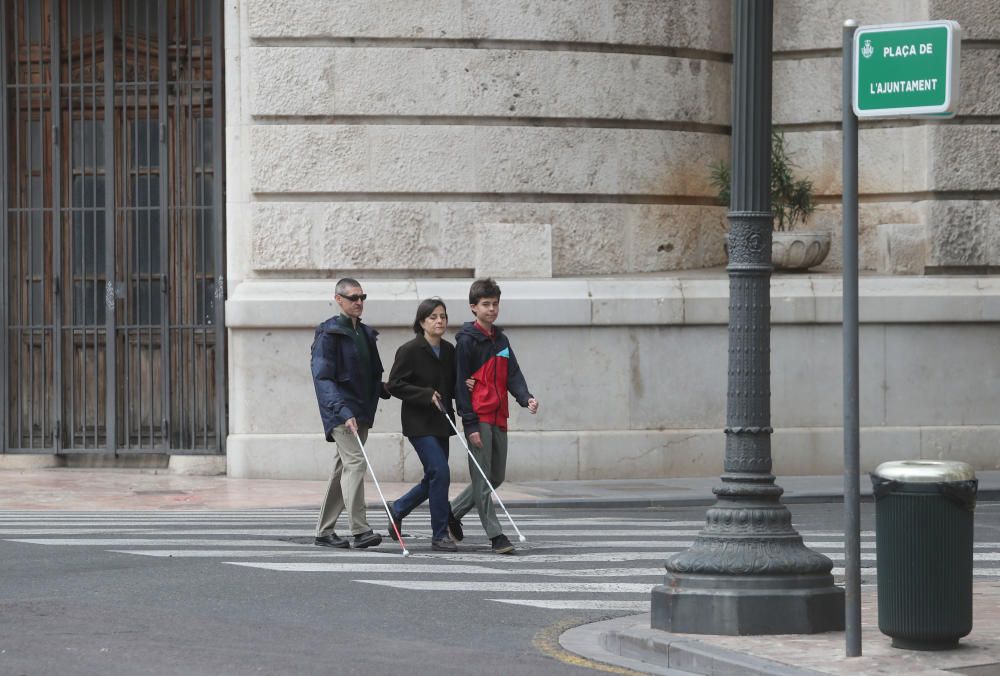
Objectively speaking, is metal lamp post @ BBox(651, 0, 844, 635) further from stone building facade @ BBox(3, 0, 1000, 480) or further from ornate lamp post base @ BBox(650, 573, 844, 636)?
stone building facade @ BBox(3, 0, 1000, 480)

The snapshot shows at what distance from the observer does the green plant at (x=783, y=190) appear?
758 inches

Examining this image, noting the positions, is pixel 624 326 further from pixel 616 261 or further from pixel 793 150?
pixel 793 150

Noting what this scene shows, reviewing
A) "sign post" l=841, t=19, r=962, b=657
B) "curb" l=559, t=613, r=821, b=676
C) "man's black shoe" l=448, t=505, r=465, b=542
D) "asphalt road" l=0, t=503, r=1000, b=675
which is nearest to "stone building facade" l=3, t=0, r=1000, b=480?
"asphalt road" l=0, t=503, r=1000, b=675

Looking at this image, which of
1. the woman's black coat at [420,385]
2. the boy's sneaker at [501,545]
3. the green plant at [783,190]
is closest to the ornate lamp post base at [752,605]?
the boy's sneaker at [501,545]

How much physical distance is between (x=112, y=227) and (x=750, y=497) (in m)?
12.6

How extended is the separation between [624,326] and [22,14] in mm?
7370

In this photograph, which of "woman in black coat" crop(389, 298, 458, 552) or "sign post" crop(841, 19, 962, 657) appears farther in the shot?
"woman in black coat" crop(389, 298, 458, 552)

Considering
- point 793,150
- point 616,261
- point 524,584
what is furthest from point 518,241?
point 524,584

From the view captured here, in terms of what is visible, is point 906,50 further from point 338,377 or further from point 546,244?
point 546,244

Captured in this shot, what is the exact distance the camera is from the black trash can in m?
7.77

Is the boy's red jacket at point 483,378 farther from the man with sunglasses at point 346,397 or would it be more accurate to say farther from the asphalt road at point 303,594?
the asphalt road at point 303,594

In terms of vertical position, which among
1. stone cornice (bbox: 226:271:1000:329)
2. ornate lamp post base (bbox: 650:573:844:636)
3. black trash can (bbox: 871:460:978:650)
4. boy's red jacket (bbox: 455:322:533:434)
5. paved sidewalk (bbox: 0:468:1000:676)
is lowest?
paved sidewalk (bbox: 0:468:1000:676)

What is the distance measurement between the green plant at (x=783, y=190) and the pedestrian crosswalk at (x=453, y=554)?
493 cm

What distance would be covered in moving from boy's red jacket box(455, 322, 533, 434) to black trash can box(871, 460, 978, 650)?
4.79 metres
